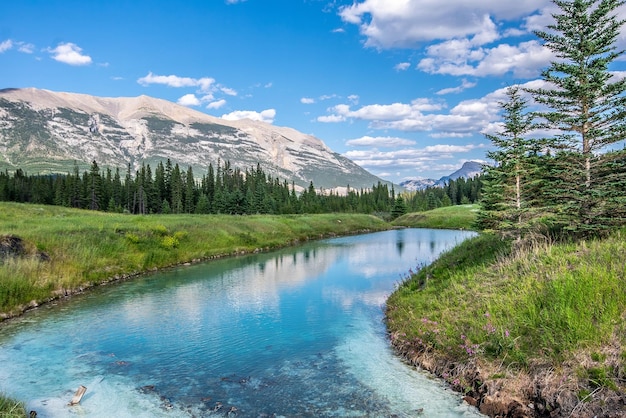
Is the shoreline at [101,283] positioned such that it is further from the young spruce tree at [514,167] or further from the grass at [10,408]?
the young spruce tree at [514,167]

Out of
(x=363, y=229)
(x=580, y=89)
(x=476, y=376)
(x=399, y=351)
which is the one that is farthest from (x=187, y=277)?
(x=363, y=229)

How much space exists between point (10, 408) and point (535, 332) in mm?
14767

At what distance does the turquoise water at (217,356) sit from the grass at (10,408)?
1301 mm

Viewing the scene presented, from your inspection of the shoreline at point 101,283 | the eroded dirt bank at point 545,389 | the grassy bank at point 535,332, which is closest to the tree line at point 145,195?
the shoreline at point 101,283

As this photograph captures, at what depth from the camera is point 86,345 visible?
60.5ft

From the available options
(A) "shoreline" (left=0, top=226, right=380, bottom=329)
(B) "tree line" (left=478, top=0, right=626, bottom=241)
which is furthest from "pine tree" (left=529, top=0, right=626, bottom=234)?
(A) "shoreline" (left=0, top=226, right=380, bottom=329)

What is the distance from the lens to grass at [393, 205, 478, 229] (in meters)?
112

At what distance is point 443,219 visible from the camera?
119m

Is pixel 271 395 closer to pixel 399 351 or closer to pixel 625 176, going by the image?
pixel 399 351

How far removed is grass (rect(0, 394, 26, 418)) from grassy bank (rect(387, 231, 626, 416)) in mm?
12178

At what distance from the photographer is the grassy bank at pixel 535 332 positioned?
1030 centimetres

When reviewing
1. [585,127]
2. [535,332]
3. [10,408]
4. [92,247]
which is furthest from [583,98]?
[92,247]

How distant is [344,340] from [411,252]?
36.1m

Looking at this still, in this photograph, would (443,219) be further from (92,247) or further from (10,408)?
(10,408)
